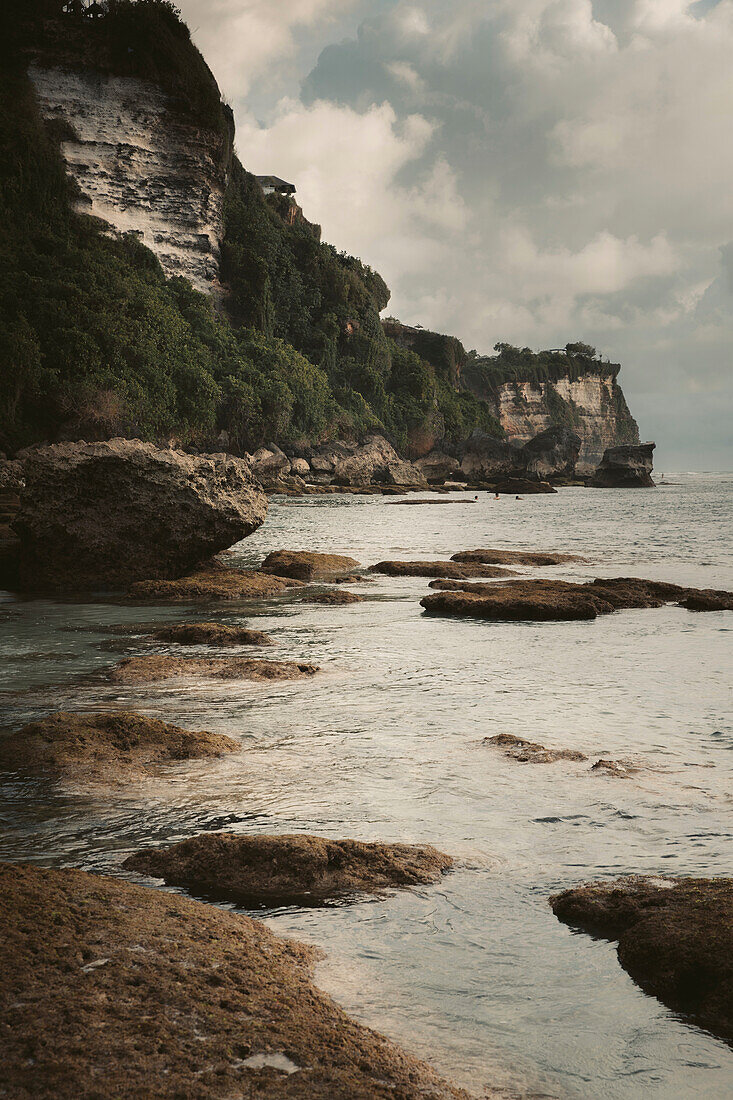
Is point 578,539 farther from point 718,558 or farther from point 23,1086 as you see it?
point 23,1086

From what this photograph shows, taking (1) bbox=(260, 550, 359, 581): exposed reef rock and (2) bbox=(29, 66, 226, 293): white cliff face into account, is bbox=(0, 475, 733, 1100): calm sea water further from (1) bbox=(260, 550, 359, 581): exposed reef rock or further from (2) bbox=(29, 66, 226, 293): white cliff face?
(2) bbox=(29, 66, 226, 293): white cliff face

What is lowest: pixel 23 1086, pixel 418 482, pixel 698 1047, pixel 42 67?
pixel 698 1047

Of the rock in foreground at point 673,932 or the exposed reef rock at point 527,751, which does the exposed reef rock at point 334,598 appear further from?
the rock in foreground at point 673,932

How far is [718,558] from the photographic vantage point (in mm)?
21469

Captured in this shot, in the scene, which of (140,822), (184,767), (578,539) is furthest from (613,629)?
(578,539)

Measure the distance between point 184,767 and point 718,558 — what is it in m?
19.3

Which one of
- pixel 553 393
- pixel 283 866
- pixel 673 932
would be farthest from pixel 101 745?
pixel 553 393

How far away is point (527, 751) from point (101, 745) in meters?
2.67

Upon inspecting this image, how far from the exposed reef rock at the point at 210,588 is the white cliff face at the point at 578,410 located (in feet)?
443

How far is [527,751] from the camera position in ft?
17.8

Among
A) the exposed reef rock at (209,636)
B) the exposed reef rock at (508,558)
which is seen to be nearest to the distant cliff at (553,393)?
the exposed reef rock at (508,558)

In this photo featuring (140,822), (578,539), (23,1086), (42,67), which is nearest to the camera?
(23,1086)

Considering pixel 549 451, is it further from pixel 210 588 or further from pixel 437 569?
pixel 210 588

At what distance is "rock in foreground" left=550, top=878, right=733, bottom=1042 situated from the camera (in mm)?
2691
